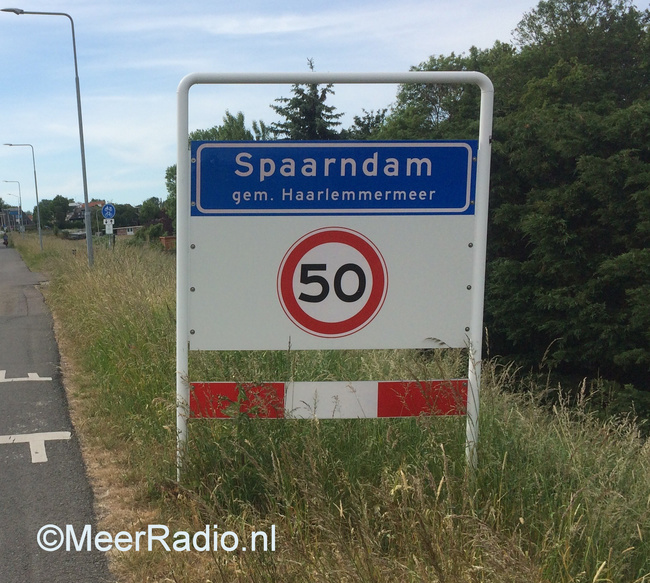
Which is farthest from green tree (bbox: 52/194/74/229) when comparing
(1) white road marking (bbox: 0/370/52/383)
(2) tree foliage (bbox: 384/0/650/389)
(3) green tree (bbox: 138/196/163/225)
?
(1) white road marking (bbox: 0/370/52/383)

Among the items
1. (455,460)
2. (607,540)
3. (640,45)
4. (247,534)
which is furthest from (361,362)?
(640,45)

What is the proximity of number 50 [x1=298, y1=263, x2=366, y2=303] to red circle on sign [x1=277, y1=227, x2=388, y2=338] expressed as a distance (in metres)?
0.04

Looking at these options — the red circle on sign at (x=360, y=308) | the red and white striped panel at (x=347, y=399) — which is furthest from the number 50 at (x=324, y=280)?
the red and white striped panel at (x=347, y=399)

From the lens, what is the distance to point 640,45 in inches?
1043

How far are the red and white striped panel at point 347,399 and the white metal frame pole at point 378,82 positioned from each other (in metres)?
0.14

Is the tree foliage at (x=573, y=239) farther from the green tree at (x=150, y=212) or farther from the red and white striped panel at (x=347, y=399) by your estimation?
the green tree at (x=150, y=212)

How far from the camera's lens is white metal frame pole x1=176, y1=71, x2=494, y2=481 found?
3.06 m

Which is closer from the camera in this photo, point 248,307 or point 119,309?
point 248,307

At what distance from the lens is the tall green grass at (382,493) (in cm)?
231

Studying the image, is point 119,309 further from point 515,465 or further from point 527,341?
point 527,341

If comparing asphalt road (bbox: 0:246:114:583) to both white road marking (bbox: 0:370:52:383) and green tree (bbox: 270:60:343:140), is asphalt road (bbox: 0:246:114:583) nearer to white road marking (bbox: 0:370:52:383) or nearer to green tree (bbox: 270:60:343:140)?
white road marking (bbox: 0:370:52:383)

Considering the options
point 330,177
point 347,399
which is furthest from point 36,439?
point 330,177

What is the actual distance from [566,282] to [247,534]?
15.1 meters

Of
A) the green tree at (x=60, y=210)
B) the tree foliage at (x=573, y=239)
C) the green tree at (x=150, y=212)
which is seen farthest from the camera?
the green tree at (x=60, y=210)
